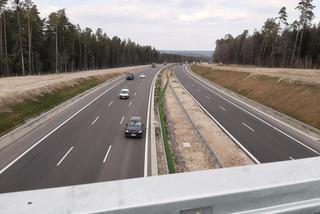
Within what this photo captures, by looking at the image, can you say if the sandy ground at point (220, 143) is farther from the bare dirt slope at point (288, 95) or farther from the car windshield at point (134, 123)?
the bare dirt slope at point (288, 95)

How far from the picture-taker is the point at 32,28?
253 ft

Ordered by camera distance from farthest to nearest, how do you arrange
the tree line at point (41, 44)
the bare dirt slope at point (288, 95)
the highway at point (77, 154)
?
the tree line at point (41, 44) → the bare dirt slope at point (288, 95) → the highway at point (77, 154)

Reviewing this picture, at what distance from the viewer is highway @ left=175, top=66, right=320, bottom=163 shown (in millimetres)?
21750

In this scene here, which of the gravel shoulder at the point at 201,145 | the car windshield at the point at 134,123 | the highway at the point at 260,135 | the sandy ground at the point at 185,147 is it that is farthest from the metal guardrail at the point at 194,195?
the car windshield at the point at 134,123

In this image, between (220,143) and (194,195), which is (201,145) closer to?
(220,143)

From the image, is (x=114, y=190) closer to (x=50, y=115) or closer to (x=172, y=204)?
(x=172, y=204)

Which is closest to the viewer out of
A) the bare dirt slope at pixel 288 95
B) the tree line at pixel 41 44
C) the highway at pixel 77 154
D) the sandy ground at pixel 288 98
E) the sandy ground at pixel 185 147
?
the highway at pixel 77 154

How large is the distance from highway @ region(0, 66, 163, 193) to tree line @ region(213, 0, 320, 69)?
7578 centimetres

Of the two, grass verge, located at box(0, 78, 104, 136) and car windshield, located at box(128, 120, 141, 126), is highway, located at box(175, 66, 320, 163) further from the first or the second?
grass verge, located at box(0, 78, 104, 136)

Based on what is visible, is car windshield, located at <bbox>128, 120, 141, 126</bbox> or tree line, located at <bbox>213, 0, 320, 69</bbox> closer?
car windshield, located at <bbox>128, 120, 141, 126</bbox>

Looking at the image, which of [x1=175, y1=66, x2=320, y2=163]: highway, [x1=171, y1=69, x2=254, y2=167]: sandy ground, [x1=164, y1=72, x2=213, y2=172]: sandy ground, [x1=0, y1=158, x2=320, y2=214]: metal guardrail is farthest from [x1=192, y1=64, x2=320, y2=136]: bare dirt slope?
[x1=0, y1=158, x2=320, y2=214]: metal guardrail

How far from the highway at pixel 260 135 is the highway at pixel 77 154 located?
797 cm

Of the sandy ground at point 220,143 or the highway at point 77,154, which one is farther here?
the sandy ground at point 220,143

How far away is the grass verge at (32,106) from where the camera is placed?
2559 cm
